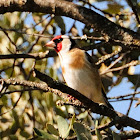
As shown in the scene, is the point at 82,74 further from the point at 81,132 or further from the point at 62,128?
the point at 81,132

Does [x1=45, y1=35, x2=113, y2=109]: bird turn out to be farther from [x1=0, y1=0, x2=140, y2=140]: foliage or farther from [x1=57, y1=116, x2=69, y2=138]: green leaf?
[x1=57, y1=116, x2=69, y2=138]: green leaf

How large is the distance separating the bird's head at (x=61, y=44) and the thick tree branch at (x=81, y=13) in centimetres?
121

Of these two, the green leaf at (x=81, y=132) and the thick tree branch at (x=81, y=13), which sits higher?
the thick tree branch at (x=81, y=13)

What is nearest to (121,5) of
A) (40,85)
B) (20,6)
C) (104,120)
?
(104,120)

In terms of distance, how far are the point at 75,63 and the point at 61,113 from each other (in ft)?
1.82

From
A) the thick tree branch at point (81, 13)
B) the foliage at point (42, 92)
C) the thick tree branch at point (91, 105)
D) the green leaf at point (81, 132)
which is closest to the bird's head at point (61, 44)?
the foliage at point (42, 92)

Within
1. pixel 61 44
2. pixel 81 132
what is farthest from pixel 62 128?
pixel 61 44

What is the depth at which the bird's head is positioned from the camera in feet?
13.4

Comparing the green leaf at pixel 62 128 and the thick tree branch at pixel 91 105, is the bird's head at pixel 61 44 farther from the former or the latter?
the green leaf at pixel 62 128

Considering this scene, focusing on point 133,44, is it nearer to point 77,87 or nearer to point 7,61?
point 77,87

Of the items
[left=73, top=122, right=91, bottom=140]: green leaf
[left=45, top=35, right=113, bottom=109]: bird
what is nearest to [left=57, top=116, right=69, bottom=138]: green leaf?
[left=73, top=122, right=91, bottom=140]: green leaf

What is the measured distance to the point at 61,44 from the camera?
4.20 metres

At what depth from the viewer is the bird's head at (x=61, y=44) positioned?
4082 millimetres

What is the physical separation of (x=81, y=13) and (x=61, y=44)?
4.72 ft
